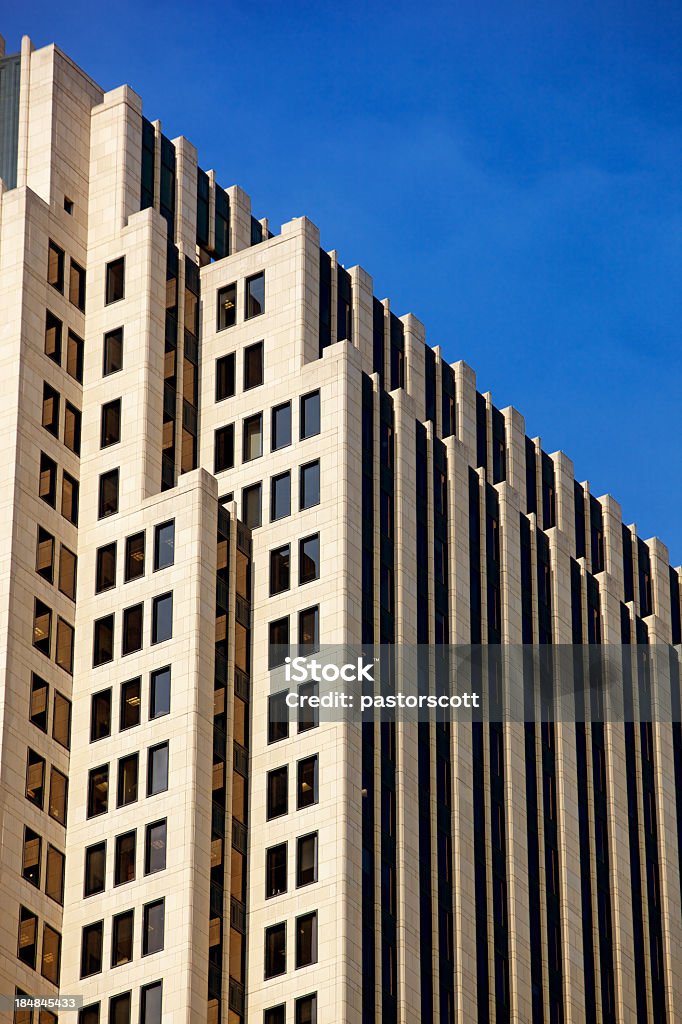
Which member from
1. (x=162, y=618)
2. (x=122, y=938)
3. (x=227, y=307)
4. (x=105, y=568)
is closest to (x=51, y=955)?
Result: (x=122, y=938)

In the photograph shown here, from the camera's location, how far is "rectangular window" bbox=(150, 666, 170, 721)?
107 meters

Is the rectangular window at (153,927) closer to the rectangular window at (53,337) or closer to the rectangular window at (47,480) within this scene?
the rectangular window at (47,480)

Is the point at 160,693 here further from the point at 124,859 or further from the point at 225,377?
the point at 225,377

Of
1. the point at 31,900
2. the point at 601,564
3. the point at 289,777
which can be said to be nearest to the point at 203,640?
the point at 289,777

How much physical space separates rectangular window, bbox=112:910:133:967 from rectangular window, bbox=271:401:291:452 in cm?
2494

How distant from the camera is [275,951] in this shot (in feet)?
341

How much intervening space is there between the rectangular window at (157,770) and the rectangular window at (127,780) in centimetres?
91

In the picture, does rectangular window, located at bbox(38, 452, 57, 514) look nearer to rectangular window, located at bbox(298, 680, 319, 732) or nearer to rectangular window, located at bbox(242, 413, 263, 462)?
rectangular window, located at bbox(242, 413, 263, 462)

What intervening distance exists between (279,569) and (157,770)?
12180 millimetres

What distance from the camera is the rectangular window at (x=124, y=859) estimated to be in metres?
105

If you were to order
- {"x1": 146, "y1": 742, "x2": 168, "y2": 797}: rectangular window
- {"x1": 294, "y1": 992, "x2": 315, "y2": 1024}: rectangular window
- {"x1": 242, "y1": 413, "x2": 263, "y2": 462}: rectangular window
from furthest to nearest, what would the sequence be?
{"x1": 242, "y1": 413, "x2": 263, "y2": 462}: rectangular window, {"x1": 146, "y1": 742, "x2": 168, "y2": 797}: rectangular window, {"x1": 294, "y1": 992, "x2": 315, "y2": 1024}: rectangular window

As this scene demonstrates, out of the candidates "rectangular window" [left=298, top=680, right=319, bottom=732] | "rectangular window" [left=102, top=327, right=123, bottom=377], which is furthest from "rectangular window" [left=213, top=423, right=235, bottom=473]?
"rectangular window" [left=298, top=680, right=319, bottom=732]

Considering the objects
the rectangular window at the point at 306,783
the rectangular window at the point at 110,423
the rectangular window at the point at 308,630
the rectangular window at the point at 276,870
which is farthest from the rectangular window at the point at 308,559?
the rectangular window at the point at 276,870

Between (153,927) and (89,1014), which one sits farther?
(89,1014)
